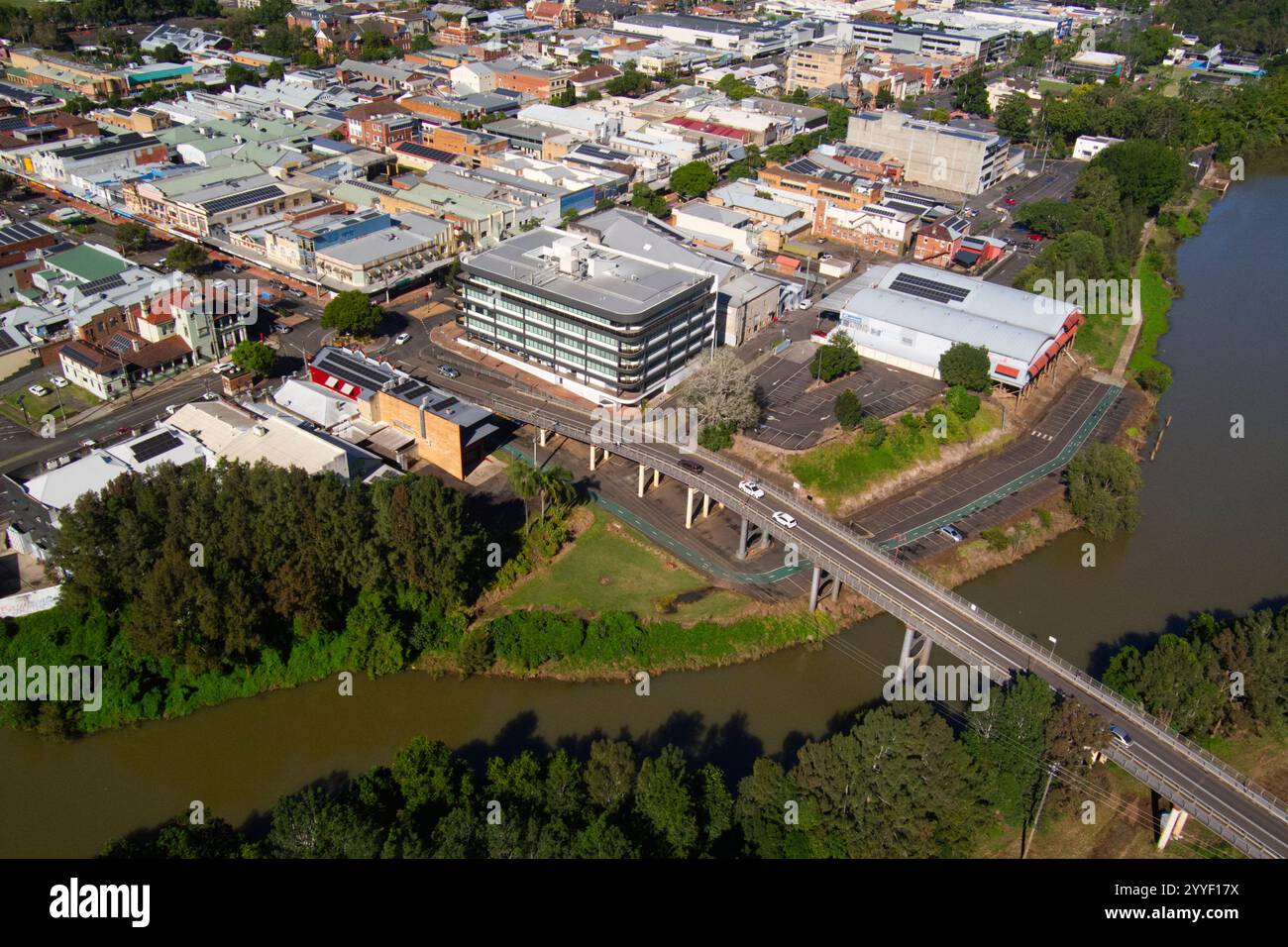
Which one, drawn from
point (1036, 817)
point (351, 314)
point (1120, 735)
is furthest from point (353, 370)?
point (1120, 735)

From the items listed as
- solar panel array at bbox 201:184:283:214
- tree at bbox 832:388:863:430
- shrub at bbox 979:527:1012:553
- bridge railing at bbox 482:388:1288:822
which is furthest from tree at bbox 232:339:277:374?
shrub at bbox 979:527:1012:553

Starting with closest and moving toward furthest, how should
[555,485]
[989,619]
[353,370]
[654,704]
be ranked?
1. [989,619]
2. [654,704]
3. [555,485]
4. [353,370]

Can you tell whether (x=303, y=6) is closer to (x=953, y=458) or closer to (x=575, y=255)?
(x=575, y=255)

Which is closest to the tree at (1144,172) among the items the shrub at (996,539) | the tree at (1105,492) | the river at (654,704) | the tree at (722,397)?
the river at (654,704)

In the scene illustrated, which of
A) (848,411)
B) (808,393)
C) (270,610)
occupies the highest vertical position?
(848,411)

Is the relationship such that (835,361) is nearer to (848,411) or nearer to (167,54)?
(848,411)

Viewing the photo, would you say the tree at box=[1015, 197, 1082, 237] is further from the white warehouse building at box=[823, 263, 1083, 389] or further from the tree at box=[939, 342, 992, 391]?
the tree at box=[939, 342, 992, 391]
